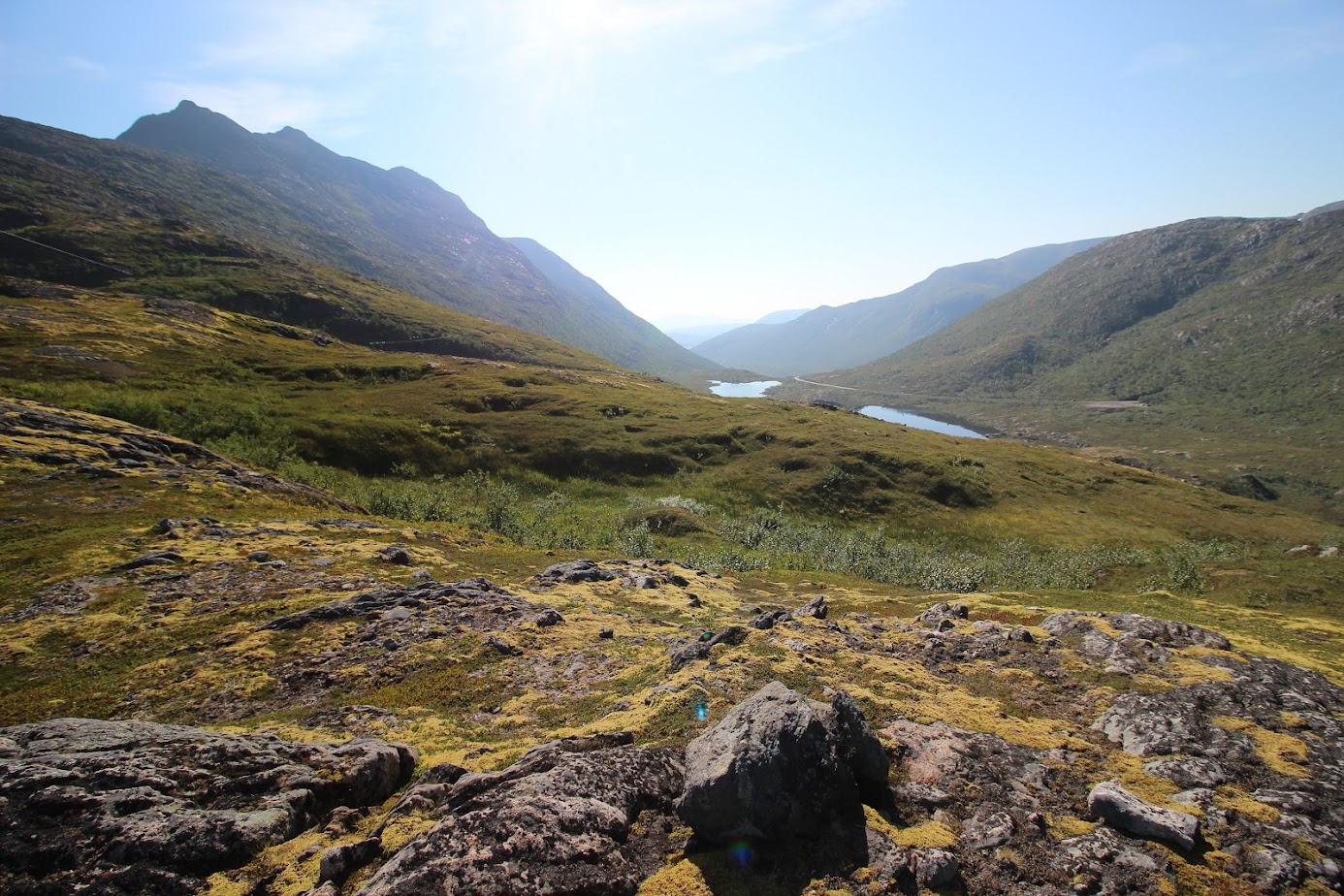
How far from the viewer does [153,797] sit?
8703mm

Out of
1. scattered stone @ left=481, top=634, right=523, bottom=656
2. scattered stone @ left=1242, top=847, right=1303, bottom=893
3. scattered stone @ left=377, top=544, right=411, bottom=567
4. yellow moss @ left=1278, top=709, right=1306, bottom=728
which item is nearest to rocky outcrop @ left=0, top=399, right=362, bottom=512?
scattered stone @ left=377, top=544, right=411, bottom=567

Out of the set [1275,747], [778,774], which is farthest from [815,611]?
[778,774]

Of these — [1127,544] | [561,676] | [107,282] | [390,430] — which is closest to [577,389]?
[390,430]

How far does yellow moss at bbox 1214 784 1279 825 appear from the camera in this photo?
10336mm

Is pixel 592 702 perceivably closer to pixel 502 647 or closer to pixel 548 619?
pixel 502 647

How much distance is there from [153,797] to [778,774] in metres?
10.3

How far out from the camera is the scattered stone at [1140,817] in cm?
947

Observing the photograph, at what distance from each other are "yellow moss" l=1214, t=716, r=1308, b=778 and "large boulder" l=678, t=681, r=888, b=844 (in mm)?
9233

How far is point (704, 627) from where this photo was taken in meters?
23.4

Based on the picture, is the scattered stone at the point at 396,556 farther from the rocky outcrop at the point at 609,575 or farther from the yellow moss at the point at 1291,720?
the yellow moss at the point at 1291,720

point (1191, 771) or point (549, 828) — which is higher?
point (549, 828)

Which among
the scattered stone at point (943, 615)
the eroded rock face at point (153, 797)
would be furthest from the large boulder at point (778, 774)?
the scattered stone at point (943, 615)

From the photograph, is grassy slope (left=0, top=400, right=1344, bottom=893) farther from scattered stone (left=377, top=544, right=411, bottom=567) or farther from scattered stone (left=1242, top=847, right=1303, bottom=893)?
scattered stone (left=1242, top=847, right=1303, bottom=893)

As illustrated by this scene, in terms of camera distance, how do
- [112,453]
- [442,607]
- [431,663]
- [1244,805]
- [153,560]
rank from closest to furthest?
[1244,805] < [431,663] < [442,607] < [153,560] < [112,453]
